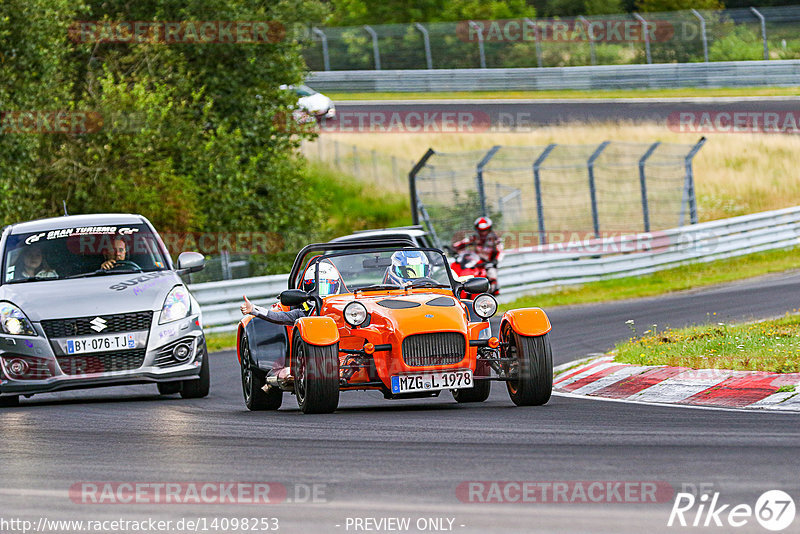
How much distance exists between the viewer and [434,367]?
9.59 metres

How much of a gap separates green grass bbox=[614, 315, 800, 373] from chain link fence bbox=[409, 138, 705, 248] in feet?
30.6

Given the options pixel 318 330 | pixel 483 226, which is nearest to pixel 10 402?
pixel 318 330

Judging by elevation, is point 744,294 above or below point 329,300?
below

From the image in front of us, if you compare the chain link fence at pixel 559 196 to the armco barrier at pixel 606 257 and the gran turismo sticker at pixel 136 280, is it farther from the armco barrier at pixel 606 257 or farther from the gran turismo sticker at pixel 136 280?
the gran turismo sticker at pixel 136 280

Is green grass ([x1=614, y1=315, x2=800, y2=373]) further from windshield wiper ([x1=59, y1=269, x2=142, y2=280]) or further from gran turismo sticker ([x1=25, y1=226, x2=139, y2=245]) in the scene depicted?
gran turismo sticker ([x1=25, y1=226, x2=139, y2=245])

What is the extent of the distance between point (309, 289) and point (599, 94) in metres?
34.6

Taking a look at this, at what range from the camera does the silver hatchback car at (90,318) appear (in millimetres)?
11641

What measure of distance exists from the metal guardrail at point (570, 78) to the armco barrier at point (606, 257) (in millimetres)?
14834

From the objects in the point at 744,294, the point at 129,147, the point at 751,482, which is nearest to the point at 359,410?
the point at 751,482

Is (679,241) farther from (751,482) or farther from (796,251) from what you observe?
(751,482)

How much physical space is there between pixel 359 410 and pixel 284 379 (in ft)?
2.13

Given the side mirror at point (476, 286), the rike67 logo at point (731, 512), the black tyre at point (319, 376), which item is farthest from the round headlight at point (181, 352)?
the rike67 logo at point (731, 512)

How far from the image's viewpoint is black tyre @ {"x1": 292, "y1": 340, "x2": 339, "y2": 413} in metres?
9.63

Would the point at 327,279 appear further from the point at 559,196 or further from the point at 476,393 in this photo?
the point at 559,196
